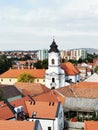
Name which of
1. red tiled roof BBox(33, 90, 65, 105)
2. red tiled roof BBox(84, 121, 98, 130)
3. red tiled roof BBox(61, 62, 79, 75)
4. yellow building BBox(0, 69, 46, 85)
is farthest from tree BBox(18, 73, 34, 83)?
red tiled roof BBox(84, 121, 98, 130)

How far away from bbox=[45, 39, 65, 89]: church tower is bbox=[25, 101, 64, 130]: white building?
26.6m

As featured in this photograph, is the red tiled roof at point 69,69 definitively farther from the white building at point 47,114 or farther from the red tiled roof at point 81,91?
the white building at point 47,114

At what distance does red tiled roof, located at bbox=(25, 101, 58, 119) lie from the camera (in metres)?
35.0

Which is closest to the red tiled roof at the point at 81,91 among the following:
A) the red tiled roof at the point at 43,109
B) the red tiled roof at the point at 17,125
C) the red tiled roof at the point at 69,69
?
the red tiled roof at the point at 43,109

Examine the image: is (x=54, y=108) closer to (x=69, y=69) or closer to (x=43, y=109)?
(x=43, y=109)

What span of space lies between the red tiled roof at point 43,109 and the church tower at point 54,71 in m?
26.5

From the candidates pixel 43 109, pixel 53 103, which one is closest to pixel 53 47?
pixel 53 103

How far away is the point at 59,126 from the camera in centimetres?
3522

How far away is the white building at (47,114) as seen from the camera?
3455cm

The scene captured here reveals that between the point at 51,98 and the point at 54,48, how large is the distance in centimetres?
1982

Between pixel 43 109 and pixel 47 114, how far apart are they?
97 centimetres

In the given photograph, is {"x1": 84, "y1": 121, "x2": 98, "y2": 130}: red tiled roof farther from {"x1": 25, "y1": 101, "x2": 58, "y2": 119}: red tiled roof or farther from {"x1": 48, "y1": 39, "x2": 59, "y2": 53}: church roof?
{"x1": 48, "y1": 39, "x2": 59, "y2": 53}: church roof

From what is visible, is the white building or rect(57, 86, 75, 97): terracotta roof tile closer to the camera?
the white building

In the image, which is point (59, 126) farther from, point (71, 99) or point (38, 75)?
point (38, 75)
